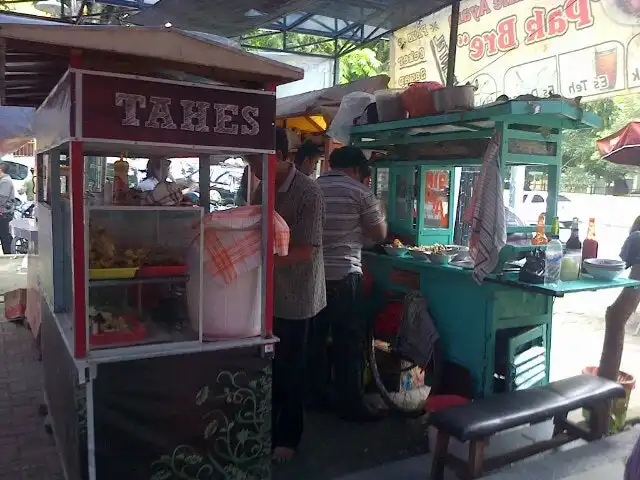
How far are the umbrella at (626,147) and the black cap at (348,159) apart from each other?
7.38 feet

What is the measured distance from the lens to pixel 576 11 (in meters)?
4.57

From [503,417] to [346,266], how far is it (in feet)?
4.53

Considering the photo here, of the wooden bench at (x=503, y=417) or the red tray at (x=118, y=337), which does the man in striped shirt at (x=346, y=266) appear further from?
the red tray at (x=118, y=337)

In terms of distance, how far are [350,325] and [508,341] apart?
105cm

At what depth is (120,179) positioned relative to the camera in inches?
116

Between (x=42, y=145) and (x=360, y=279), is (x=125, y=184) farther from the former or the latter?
(x=360, y=279)

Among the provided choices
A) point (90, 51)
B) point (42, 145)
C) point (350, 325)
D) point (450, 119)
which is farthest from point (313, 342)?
point (90, 51)

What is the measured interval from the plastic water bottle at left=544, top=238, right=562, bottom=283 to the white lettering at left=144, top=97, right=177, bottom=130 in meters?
2.35

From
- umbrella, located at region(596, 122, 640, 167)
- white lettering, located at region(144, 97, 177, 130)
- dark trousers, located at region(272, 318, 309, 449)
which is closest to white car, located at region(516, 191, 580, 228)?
umbrella, located at region(596, 122, 640, 167)

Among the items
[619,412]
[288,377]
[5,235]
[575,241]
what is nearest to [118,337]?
[288,377]

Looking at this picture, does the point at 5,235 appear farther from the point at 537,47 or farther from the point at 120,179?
the point at 537,47

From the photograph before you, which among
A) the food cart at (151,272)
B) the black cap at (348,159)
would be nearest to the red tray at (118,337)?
the food cart at (151,272)

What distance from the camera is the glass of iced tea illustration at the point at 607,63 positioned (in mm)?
4355

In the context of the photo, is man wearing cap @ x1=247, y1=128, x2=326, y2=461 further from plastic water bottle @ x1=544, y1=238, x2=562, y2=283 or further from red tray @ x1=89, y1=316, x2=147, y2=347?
plastic water bottle @ x1=544, y1=238, x2=562, y2=283
